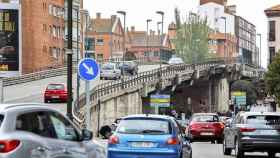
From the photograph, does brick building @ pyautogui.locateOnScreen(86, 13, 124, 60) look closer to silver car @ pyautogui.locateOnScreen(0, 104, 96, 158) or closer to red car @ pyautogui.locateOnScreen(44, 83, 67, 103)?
red car @ pyautogui.locateOnScreen(44, 83, 67, 103)

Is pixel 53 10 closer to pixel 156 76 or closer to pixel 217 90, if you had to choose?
pixel 217 90

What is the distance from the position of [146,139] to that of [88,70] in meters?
4.69

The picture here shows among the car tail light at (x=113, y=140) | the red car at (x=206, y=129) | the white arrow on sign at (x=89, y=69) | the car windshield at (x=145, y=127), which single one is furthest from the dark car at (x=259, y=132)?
the red car at (x=206, y=129)

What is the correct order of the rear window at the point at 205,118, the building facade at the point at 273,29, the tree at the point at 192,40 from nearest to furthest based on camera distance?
the rear window at the point at 205,118 → the building facade at the point at 273,29 → the tree at the point at 192,40

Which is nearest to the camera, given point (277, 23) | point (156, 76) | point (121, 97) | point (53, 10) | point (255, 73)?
point (121, 97)

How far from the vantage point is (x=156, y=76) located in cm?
8294

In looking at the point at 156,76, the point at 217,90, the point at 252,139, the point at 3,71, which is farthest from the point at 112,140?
the point at 217,90

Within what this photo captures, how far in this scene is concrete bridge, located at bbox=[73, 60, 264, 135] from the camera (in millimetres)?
65400

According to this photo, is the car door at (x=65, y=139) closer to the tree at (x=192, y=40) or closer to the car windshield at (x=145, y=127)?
the car windshield at (x=145, y=127)

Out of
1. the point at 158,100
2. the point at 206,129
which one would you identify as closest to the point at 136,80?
the point at 158,100

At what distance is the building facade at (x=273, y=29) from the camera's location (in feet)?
331

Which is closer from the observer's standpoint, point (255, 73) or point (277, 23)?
point (277, 23)

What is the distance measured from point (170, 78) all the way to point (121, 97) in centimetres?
1674

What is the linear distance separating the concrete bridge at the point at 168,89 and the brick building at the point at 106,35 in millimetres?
54059
